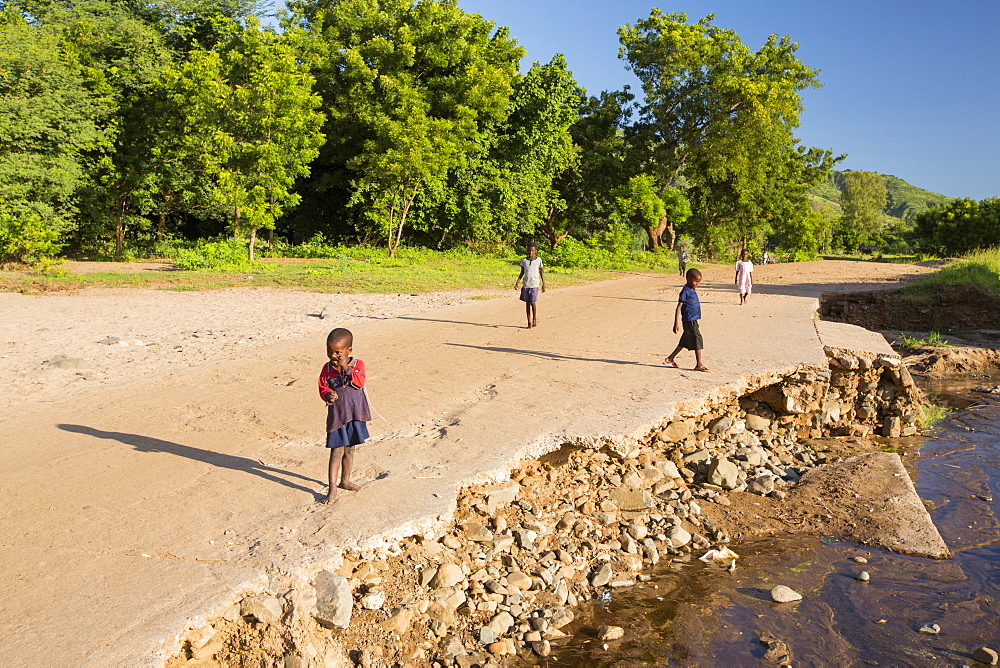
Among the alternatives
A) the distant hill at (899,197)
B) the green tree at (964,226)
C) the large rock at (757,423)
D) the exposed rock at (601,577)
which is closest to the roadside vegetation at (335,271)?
the large rock at (757,423)

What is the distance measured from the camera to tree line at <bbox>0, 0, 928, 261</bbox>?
878 inches

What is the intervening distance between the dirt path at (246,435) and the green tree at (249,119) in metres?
10.2

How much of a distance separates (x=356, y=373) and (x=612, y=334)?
7588mm

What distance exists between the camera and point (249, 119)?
22906 millimetres

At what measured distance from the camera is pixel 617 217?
1399 inches

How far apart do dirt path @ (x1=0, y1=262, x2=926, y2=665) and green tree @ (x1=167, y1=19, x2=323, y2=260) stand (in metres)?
10.2

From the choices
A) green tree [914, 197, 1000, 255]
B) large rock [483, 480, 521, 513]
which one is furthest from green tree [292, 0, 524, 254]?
green tree [914, 197, 1000, 255]

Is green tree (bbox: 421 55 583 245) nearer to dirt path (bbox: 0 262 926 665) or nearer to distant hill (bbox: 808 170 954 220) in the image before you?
dirt path (bbox: 0 262 926 665)

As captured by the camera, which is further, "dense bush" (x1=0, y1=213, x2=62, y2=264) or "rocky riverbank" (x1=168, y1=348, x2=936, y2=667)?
"dense bush" (x1=0, y1=213, x2=62, y2=264)

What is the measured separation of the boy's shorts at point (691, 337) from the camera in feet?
28.8

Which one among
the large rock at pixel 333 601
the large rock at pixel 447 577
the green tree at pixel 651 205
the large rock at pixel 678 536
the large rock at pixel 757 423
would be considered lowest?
the large rock at pixel 678 536

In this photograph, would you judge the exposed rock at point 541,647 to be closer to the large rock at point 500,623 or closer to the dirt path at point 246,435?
the large rock at point 500,623

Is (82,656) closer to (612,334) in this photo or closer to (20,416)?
(20,416)

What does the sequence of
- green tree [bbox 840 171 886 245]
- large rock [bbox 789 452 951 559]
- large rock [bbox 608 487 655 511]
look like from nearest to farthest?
large rock [bbox 789 452 951 559] < large rock [bbox 608 487 655 511] < green tree [bbox 840 171 886 245]
